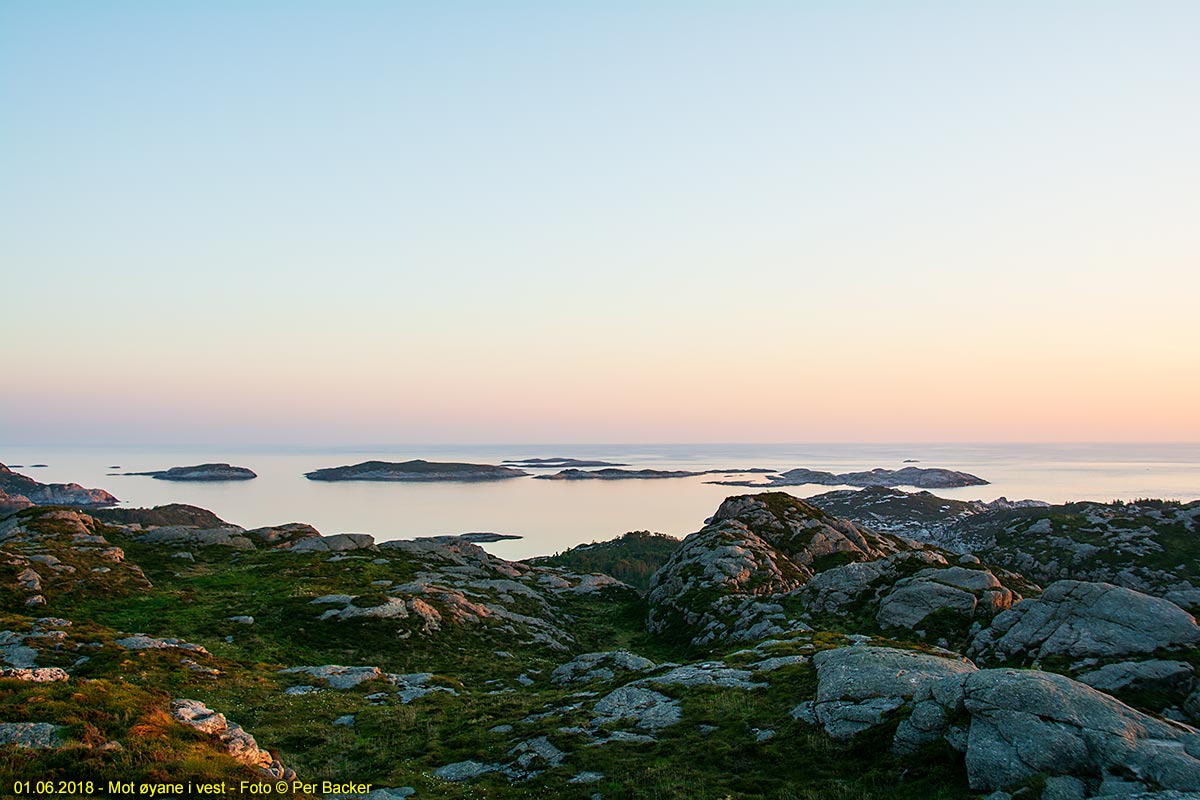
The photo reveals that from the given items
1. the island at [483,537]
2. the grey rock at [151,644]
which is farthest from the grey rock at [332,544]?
the island at [483,537]

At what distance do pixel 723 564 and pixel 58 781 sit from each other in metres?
53.9

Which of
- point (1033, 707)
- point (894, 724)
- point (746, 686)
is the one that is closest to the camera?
point (1033, 707)

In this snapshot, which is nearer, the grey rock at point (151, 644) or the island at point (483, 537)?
the grey rock at point (151, 644)

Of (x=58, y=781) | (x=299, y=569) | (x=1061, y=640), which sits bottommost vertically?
(x=299, y=569)

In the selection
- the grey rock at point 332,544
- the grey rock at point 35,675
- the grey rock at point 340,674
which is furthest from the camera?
the grey rock at point 332,544

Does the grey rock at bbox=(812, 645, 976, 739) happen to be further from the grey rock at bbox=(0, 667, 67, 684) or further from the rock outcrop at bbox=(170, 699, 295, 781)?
the grey rock at bbox=(0, 667, 67, 684)

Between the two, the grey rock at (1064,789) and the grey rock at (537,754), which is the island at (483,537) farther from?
the grey rock at (1064,789)

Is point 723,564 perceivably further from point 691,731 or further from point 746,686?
point 691,731

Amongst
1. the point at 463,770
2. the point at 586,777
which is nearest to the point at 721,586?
the point at 463,770

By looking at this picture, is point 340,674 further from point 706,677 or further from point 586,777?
point 586,777

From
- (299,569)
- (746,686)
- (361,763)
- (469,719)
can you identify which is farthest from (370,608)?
(746,686)

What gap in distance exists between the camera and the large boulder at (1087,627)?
31.3 metres

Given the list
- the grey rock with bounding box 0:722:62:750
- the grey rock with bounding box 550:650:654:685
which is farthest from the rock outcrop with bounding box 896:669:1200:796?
the grey rock with bounding box 0:722:62:750

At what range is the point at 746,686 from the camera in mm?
29875
